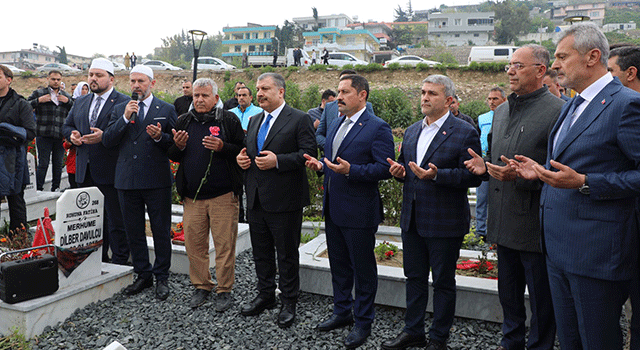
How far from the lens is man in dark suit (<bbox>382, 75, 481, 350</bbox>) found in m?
3.42

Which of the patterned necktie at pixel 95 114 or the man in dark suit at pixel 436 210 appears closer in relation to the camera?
the man in dark suit at pixel 436 210

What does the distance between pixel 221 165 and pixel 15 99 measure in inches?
124

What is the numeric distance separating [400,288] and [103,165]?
3431mm

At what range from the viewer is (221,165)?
4.51 m

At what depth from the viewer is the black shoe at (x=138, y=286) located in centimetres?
471

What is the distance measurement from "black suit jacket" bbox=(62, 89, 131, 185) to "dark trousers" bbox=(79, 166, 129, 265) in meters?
0.07

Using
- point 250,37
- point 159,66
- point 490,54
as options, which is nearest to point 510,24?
point 490,54

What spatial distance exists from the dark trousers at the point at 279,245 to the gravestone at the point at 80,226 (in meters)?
1.66

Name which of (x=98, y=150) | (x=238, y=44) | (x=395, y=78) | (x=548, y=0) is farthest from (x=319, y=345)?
(x=548, y=0)

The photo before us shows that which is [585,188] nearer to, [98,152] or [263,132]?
[263,132]

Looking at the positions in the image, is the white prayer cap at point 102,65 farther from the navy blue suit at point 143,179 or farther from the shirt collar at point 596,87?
the shirt collar at point 596,87

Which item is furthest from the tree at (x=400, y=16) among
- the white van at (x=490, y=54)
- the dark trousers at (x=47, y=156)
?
the dark trousers at (x=47, y=156)

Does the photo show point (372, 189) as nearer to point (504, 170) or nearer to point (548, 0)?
point (504, 170)

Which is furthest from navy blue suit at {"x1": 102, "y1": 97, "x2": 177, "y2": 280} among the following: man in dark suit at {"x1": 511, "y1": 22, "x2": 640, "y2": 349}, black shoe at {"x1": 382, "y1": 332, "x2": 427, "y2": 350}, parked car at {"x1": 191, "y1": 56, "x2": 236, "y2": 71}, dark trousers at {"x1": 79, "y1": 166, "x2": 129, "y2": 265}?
parked car at {"x1": 191, "y1": 56, "x2": 236, "y2": 71}
